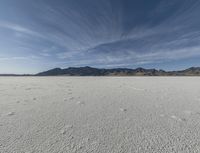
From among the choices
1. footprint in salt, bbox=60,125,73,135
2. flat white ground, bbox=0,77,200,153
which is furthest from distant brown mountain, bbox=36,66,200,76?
footprint in salt, bbox=60,125,73,135

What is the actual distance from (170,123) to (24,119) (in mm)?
2404

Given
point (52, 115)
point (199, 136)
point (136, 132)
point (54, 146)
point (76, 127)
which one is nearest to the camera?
point (54, 146)

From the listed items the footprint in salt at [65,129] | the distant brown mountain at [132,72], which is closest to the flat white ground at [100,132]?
the footprint in salt at [65,129]

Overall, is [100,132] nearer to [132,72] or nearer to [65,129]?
[65,129]

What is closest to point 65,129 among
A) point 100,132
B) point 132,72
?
point 100,132

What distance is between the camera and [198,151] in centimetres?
138

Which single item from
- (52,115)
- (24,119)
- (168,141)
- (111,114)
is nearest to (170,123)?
(168,141)

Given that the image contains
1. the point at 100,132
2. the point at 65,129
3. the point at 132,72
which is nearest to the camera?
the point at 100,132

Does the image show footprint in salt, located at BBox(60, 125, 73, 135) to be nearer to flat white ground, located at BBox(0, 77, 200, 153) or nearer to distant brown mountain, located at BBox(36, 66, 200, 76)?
flat white ground, located at BBox(0, 77, 200, 153)

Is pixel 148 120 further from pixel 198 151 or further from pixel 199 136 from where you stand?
pixel 198 151

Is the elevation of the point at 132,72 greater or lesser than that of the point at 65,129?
greater

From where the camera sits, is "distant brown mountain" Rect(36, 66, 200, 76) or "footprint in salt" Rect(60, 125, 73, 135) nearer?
"footprint in salt" Rect(60, 125, 73, 135)

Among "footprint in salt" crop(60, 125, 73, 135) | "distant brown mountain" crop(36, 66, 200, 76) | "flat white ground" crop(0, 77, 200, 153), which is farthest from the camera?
"distant brown mountain" crop(36, 66, 200, 76)

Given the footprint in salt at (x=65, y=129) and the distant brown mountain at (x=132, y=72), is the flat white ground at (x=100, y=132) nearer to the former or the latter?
the footprint in salt at (x=65, y=129)
